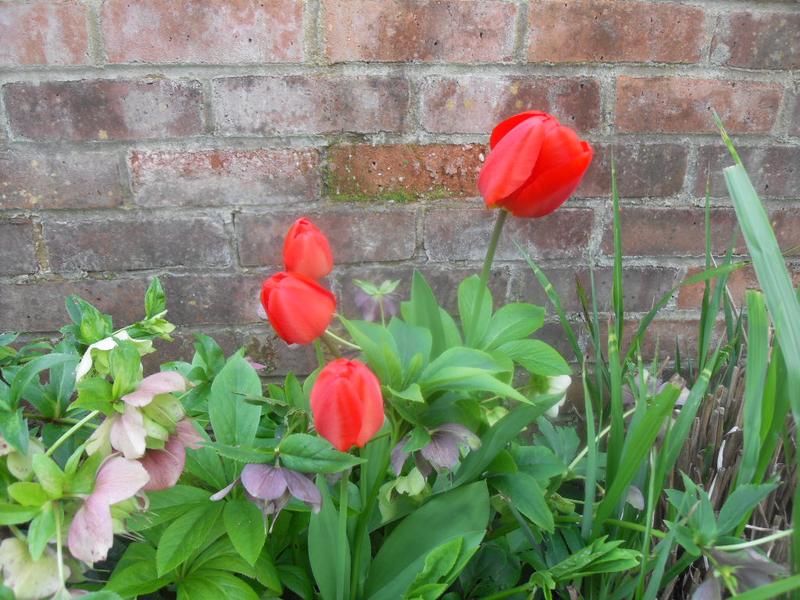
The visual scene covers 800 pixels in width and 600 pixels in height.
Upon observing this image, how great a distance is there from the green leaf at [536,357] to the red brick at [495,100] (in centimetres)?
41

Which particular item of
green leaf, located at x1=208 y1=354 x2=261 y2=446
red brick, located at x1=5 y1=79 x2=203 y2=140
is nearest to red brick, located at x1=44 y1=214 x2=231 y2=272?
red brick, located at x1=5 y1=79 x2=203 y2=140

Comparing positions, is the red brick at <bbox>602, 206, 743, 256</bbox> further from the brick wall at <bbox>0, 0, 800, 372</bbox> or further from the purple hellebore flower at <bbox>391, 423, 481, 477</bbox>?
the purple hellebore flower at <bbox>391, 423, 481, 477</bbox>

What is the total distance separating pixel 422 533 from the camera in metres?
0.49

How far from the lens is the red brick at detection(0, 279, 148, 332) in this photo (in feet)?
2.81

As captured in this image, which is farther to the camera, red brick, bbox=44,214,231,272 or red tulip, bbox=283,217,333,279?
red brick, bbox=44,214,231,272

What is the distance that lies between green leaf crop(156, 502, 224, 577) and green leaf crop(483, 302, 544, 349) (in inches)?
9.9

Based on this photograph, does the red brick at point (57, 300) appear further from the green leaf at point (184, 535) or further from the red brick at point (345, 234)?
the green leaf at point (184, 535)

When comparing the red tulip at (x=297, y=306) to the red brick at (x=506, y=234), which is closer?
the red tulip at (x=297, y=306)

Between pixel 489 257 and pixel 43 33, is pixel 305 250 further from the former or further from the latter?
pixel 43 33

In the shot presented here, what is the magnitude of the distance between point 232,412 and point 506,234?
21.1 inches

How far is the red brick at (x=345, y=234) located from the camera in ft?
2.80

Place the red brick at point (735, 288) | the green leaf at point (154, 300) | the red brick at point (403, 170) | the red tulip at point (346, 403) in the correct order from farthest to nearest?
the red brick at point (735, 288) < the red brick at point (403, 170) < the green leaf at point (154, 300) < the red tulip at point (346, 403)

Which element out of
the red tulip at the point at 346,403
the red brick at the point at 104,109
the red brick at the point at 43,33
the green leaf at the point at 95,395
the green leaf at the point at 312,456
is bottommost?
the green leaf at the point at 312,456

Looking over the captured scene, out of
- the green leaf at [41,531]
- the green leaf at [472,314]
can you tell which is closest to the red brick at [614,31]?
the green leaf at [472,314]
